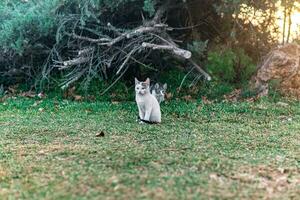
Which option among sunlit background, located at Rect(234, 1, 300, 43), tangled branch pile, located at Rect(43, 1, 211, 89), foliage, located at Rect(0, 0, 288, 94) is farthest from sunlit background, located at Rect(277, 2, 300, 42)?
tangled branch pile, located at Rect(43, 1, 211, 89)

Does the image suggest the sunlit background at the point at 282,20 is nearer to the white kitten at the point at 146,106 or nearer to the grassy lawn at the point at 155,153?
the grassy lawn at the point at 155,153

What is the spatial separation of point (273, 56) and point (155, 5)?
2.47 m

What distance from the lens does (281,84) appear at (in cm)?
850

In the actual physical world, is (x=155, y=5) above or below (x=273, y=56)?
above

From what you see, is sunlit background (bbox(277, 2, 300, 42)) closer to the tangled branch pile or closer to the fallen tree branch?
the tangled branch pile

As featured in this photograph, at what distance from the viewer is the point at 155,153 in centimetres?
441

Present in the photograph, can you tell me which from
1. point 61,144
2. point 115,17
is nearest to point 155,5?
point 115,17

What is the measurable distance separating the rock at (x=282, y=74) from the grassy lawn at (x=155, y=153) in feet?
2.65

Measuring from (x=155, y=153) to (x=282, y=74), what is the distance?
490 centimetres

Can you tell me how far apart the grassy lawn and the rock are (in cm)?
81

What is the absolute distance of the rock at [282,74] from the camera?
8468 millimetres

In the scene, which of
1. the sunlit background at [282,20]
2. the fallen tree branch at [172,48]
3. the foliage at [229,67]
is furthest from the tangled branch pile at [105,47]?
the sunlit background at [282,20]

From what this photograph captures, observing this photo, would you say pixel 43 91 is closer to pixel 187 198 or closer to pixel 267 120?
pixel 267 120

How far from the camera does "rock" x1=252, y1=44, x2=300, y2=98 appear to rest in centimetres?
847
